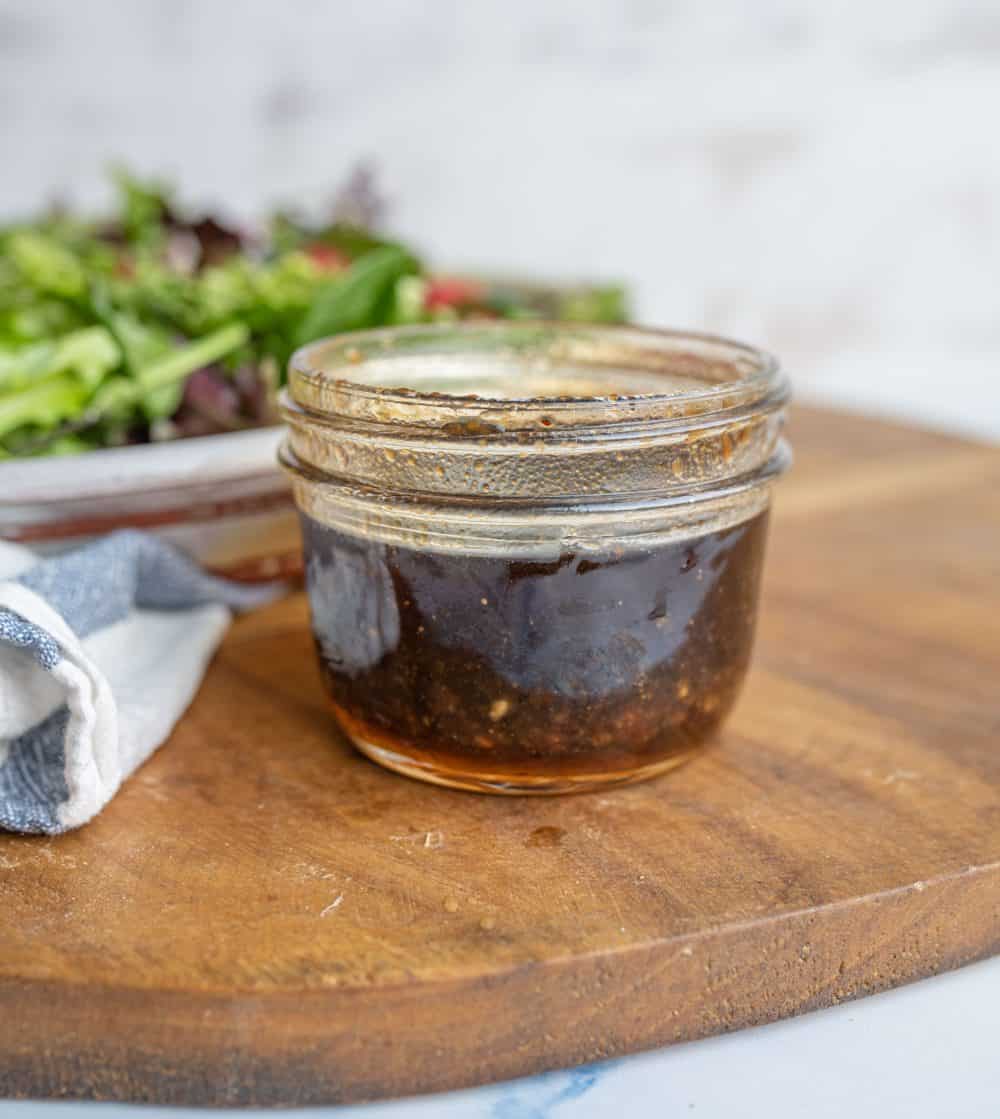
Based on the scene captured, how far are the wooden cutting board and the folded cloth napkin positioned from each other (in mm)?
24

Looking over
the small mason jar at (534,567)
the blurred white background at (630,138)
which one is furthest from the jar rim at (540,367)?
the blurred white background at (630,138)

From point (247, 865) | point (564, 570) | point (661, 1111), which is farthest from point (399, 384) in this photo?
point (661, 1111)

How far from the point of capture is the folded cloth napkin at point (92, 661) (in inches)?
30.6

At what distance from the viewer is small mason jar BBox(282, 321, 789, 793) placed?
0.76m

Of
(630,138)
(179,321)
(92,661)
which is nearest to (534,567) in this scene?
(92,661)

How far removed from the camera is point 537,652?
77 centimetres

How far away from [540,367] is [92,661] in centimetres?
37

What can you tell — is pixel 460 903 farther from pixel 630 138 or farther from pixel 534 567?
pixel 630 138

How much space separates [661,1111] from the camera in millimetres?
658

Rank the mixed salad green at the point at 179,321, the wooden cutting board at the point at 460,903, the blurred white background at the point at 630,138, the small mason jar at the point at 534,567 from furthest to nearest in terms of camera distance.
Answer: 1. the blurred white background at the point at 630,138
2. the mixed salad green at the point at 179,321
3. the small mason jar at the point at 534,567
4. the wooden cutting board at the point at 460,903

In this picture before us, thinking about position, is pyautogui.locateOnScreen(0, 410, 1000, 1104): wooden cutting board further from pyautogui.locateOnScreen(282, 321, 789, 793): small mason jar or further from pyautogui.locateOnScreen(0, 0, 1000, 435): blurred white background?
pyautogui.locateOnScreen(0, 0, 1000, 435): blurred white background

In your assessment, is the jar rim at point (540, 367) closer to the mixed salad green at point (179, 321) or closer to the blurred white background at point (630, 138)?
the mixed salad green at point (179, 321)

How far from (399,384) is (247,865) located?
1.22 feet

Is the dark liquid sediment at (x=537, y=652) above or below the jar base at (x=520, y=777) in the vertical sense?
above
